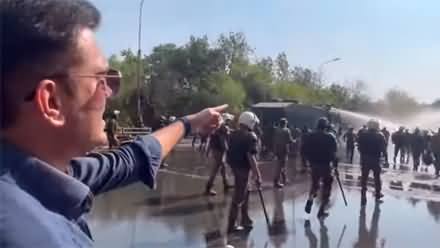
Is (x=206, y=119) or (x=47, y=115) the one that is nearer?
(x=47, y=115)

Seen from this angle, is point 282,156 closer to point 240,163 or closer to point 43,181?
point 240,163

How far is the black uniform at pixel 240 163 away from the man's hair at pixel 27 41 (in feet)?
25.8

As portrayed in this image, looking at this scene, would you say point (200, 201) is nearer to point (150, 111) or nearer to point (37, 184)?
point (37, 184)

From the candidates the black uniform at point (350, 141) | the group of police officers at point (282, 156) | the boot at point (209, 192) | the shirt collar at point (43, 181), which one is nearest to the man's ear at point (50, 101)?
the shirt collar at point (43, 181)

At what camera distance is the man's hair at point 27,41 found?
4.54 ft

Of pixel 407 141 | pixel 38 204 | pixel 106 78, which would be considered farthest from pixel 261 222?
pixel 407 141

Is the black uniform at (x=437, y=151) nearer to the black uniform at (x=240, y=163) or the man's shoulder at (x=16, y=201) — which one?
the black uniform at (x=240, y=163)

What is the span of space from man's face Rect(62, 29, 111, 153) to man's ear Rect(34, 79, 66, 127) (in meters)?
0.02

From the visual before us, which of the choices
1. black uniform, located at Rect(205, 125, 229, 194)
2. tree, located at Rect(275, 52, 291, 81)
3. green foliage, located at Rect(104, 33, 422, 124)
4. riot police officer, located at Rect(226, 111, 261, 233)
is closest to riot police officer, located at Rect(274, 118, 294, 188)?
black uniform, located at Rect(205, 125, 229, 194)

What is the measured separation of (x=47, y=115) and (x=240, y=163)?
26.6 feet

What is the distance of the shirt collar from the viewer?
1.32m

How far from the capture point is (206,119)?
303 cm

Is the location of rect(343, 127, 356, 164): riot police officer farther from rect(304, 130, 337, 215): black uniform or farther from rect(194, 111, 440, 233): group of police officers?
rect(304, 130, 337, 215): black uniform

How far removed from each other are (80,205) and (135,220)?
9.06 m
